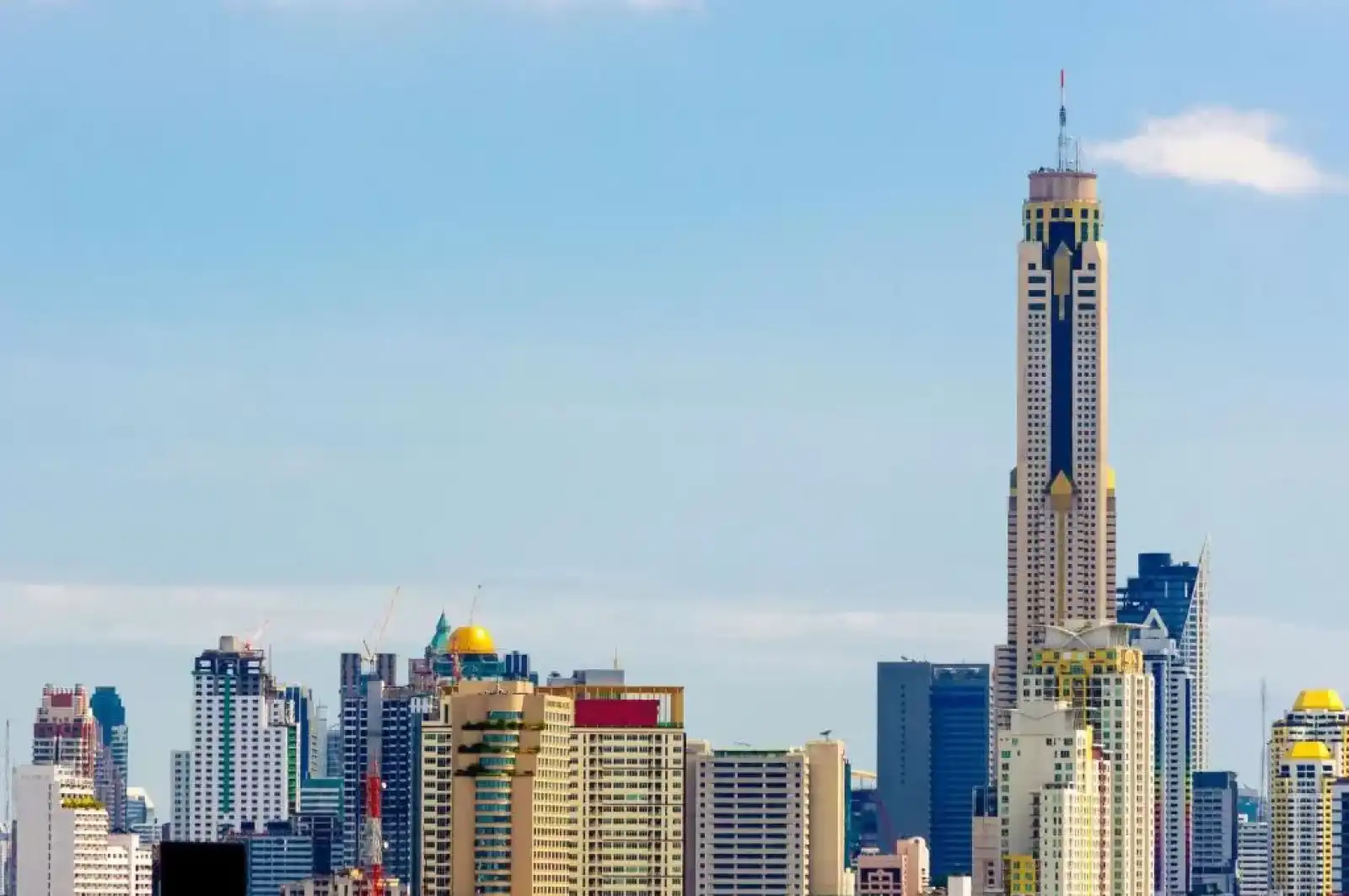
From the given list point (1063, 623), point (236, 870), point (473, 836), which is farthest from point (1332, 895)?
point (236, 870)

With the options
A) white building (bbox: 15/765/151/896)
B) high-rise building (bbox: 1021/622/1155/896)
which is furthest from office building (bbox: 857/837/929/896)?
white building (bbox: 15/765/151/896)

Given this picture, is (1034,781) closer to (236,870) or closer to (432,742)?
(432,742)

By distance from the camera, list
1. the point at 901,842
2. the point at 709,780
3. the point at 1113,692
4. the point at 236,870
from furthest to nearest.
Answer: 1. the point at 901,842
2. the point at 1113,692
3. the point at 709,780
4. the point at 236,870

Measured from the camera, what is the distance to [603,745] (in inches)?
5605

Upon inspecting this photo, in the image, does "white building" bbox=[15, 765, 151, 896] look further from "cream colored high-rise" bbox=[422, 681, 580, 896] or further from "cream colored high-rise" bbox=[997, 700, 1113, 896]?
"cream colored high-rise" bbox=[997, 700, 1113, 896]

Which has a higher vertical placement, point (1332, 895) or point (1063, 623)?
point (1063, 623)

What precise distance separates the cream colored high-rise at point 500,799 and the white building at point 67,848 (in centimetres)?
2650

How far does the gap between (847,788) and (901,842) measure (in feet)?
108

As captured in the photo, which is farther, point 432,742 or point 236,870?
point 432,742

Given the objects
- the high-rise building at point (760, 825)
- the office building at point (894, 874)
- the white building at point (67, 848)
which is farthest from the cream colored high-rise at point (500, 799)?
the white building at point (67, 848)

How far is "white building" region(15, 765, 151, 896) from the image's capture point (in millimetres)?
166000

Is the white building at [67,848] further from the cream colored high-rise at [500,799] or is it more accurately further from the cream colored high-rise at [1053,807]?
the cream colored high-rise at [1053,807]

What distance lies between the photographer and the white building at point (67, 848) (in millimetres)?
166000

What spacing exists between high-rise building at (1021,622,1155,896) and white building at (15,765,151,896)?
4015 centimetres
